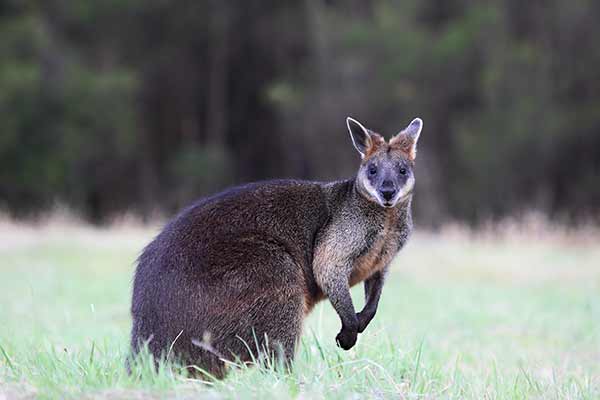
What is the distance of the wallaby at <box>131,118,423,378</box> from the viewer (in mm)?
4953

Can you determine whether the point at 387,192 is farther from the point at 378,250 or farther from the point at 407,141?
the point at 407,141

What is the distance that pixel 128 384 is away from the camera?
4.25m

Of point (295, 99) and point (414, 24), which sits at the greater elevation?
point (414, 24)

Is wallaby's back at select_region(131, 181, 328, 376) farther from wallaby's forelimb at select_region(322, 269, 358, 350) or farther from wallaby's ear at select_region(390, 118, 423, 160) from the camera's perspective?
wallaby's ear at select_region(390, 118, 423, 160)

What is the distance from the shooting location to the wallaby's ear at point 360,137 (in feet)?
19.6

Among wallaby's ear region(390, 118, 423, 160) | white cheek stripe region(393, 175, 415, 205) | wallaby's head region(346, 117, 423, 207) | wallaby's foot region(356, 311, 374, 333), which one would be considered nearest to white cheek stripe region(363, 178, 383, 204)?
wallaby's head region(346, 117, 423, 207)

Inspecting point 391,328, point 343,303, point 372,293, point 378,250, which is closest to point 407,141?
point 378,250

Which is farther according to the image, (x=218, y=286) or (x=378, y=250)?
(x=378, y=250)

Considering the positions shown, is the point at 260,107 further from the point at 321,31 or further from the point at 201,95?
the point at 321,31

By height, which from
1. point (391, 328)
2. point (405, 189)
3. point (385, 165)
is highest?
point (385, 165)

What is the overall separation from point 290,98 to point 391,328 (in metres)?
20.0

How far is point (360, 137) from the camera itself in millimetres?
6035

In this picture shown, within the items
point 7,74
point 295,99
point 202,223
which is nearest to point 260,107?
point 295,99

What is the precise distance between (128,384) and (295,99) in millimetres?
23959
